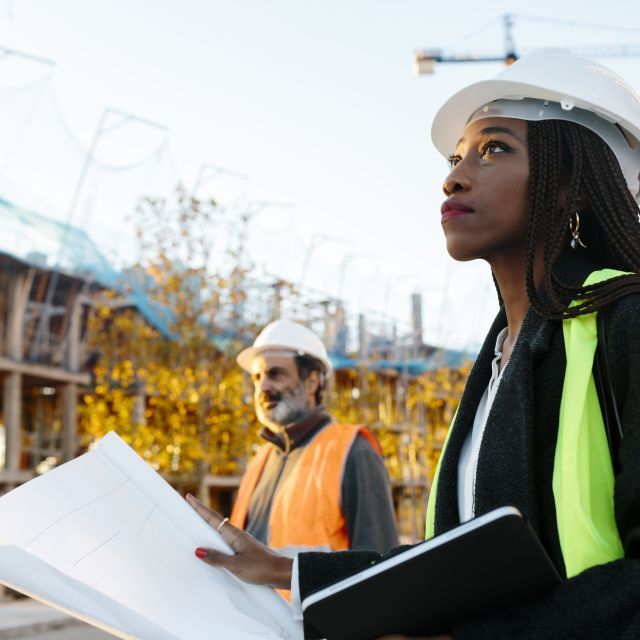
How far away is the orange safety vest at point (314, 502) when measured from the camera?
4.04m

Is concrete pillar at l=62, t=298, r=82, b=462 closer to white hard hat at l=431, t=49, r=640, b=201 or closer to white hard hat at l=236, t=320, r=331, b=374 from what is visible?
white hard hat at l=236, t=320, r=331, b=374

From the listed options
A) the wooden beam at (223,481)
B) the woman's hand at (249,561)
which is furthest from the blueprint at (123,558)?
the wooden beam at (223,481)

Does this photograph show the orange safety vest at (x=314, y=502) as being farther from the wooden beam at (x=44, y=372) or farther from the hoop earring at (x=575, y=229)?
the wooden beam at (x=44, y=372)

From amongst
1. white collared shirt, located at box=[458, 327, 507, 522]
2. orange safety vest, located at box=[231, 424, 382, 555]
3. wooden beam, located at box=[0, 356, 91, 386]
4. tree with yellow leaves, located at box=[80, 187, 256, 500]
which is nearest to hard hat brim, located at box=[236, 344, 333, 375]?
orange safety vest, located at box=[231, 424, 382, 555]

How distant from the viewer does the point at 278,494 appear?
430 centimetres

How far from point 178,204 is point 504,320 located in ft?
53.2

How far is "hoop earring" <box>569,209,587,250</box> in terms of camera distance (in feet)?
5.04

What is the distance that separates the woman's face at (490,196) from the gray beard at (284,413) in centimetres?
315

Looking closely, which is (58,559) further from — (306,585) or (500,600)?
(500,600)

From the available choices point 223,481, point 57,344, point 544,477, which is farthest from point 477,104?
point 223,481

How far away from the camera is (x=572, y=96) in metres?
1.54

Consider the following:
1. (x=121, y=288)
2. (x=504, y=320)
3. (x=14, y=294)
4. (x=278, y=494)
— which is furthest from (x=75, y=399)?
(x=504, y=320)

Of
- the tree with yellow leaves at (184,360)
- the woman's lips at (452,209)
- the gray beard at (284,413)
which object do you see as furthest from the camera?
the tree with yellow leaves at (184,360)

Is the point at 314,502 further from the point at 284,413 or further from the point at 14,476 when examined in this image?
the point at 14,476
